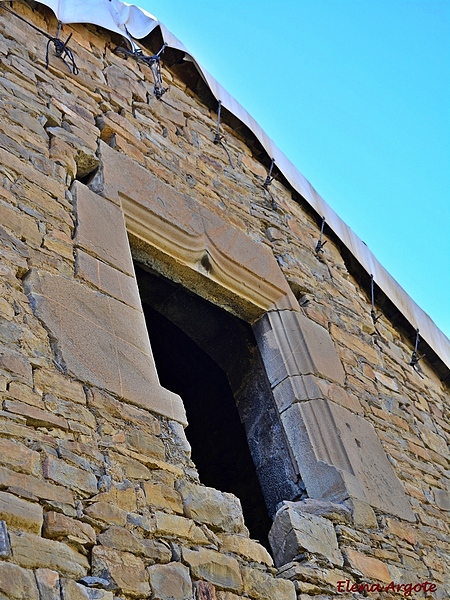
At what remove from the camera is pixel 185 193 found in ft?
13.2

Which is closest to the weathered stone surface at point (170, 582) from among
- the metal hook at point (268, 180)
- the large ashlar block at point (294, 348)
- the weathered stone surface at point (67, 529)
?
the weathered stone surface at point (67, 529)

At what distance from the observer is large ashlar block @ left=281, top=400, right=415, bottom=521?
3.37m

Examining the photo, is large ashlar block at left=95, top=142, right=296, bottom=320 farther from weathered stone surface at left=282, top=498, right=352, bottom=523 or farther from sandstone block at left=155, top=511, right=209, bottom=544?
sandstone block at left=155, top=511, right=209, bottom=544

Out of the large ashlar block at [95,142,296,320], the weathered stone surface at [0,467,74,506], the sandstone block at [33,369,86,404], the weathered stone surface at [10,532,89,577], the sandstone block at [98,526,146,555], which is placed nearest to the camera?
the weathered stone surface at [10,532,89,577]

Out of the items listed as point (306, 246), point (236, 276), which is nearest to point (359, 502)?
point (236, 276)

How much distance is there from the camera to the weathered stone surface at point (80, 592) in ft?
6.15

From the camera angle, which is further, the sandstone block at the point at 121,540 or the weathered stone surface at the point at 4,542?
the sandstone block at the point at 121,540

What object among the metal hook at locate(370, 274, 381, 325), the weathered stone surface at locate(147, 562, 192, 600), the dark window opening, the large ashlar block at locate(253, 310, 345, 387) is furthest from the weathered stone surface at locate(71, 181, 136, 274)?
the metal hook at locate(370, 274, 381, 325)

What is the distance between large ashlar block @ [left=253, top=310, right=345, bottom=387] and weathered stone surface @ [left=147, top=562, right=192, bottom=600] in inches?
66.6

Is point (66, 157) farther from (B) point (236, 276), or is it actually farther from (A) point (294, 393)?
(A) point (294, 393)

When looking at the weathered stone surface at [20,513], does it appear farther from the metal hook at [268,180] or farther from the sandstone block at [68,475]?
the metal hook at [268,180]

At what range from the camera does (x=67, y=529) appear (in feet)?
6.63

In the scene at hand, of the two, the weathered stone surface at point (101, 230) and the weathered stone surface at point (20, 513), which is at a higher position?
the weathered stone surface at point (101, 230)

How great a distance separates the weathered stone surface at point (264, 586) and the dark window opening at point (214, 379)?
4.06ft
